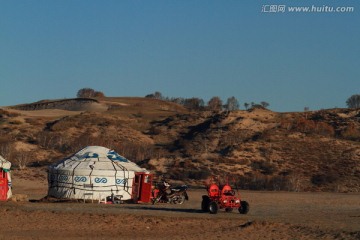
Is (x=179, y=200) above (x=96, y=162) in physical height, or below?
below

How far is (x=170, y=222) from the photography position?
22969 mm

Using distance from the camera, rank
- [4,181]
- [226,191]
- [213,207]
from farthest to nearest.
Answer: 1. [4,181]
2. [226,191]
3. [213,207]

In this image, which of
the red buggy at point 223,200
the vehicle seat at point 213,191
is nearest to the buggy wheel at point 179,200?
the red buggy at point 223,200

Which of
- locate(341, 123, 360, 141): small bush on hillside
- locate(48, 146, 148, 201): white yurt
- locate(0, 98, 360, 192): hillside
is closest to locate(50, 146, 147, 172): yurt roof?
locate(48, 146, 148, 201): white yurt

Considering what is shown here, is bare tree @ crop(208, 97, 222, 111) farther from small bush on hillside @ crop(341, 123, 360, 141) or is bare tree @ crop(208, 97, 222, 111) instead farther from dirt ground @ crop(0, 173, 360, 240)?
dirt ground @ crop(0, 173, 360, 240)

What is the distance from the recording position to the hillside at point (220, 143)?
169 ft

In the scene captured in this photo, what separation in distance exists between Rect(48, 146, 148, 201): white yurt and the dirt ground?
1.55 metres

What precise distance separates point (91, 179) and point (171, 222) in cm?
1072

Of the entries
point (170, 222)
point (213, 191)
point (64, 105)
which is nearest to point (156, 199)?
point (213, 191)

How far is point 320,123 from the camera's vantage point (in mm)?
A: 69375

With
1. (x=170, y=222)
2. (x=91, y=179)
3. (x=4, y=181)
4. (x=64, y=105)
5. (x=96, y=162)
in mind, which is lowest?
(x=170, y=222)

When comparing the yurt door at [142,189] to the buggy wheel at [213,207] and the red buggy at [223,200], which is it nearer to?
the red buggy at [223,200]

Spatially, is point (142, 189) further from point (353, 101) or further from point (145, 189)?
point (353, 101)

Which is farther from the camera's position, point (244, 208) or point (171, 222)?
point (244, 208)
